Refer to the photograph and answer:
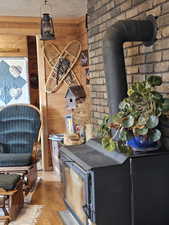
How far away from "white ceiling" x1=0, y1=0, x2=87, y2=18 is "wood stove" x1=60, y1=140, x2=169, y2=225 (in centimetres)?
246

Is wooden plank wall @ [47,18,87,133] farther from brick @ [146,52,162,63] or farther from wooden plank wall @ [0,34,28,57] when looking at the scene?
brick @ [146,52,162,63]

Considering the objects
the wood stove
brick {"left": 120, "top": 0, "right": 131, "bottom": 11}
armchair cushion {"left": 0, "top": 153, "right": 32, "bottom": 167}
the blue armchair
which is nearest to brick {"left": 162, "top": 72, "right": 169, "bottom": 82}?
the wood stove

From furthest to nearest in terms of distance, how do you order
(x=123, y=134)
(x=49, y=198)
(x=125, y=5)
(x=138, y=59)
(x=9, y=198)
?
(x=49, y=198)
(x=9, y=198)
(x=125, y=5)
(x=138, y=59)
(x=123, y=134)

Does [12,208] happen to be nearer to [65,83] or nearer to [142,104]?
[142,104]

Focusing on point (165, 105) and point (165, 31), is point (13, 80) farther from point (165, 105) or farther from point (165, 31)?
point (165, 105)

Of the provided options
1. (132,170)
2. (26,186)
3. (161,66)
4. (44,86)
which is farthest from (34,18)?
(132,170)

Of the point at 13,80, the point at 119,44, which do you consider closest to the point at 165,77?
the point at 119,44

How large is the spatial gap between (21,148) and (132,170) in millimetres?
2539

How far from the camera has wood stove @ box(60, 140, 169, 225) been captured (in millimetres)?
1926

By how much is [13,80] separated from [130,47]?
12.8 feet

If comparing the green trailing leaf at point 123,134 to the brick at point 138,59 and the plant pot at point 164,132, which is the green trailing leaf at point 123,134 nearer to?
the plant pot at point 164,132

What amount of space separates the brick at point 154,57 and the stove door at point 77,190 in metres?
0.87

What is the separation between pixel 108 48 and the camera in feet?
7.07

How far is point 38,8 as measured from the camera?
13.5ft
